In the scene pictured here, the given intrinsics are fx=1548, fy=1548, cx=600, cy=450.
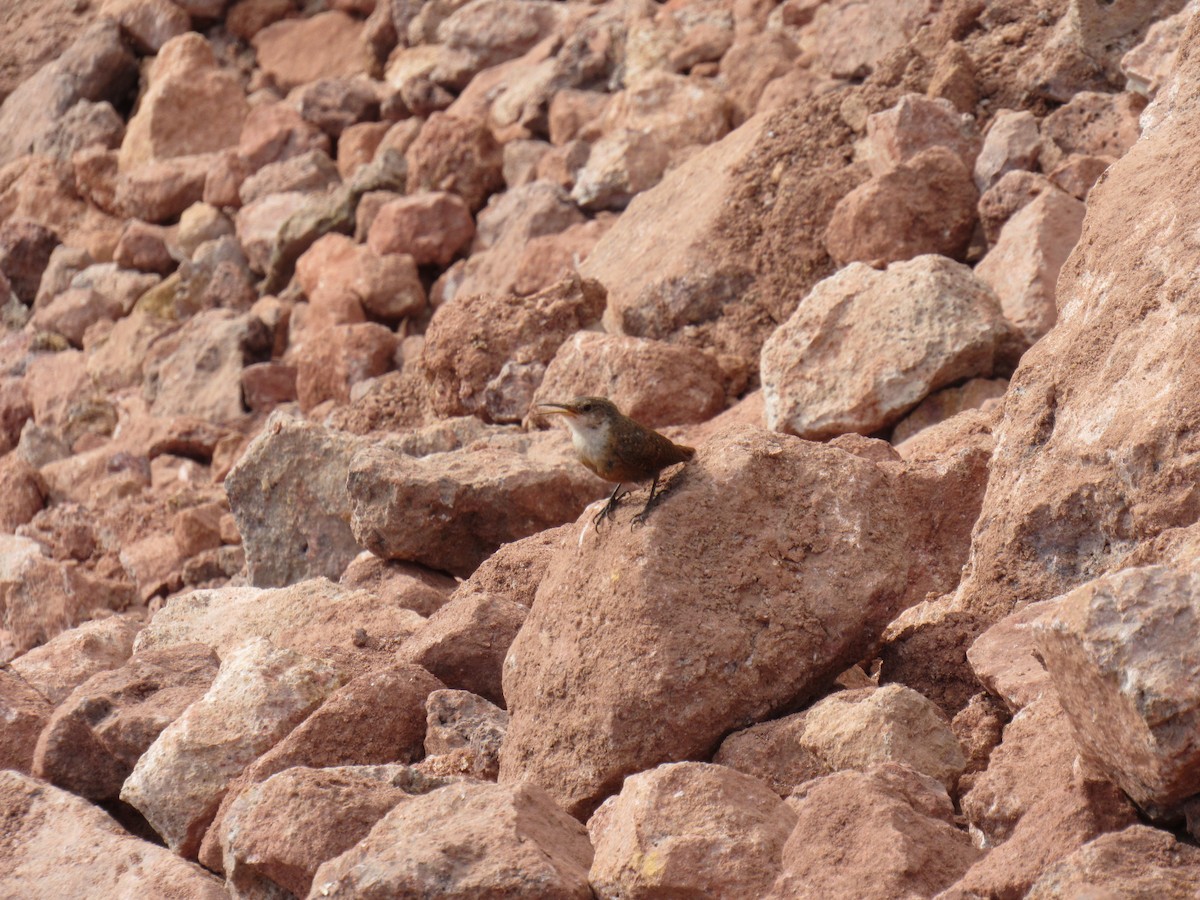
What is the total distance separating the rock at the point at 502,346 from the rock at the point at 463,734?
132 inches

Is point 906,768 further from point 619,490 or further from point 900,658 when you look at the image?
point 619,490

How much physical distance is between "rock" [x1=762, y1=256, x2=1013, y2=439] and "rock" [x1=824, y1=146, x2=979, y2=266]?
2.34 feet

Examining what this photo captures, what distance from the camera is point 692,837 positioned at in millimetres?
3193

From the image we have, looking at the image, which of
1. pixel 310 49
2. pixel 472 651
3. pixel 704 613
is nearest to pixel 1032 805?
pixel 704 613

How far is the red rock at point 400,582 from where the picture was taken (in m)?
5.57

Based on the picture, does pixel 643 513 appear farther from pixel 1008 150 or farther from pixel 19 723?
pixel 1008 150

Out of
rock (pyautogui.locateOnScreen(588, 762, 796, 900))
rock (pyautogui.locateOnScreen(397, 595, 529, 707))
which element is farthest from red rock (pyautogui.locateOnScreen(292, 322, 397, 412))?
rock (pyautogui.locateOnScreen(588, 762, 796, 900))

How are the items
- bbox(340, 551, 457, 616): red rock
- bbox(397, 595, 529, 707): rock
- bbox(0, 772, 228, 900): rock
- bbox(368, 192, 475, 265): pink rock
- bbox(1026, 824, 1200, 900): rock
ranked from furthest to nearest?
1. bbox(368, 192, 475, 265): pink rock
2. bbox(340, 551, 457, 616): red rock
3. bbox(397, 595, 529, 707): rock
4. bbox(0, 772, 228, 900): rock
5. bbox(1026, 824, 1200, 900): rock

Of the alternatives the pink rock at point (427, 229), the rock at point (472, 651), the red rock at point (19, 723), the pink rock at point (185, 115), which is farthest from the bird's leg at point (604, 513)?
the pink rock at point (185, 115)

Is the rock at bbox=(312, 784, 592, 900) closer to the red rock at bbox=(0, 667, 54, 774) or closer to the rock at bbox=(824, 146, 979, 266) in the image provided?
the red rock at bbox=(0, 667, 54, 774)

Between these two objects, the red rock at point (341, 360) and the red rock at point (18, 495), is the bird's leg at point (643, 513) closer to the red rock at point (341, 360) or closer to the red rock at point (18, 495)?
the red rock at point (341, 360)

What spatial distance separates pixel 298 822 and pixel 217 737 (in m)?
0.91

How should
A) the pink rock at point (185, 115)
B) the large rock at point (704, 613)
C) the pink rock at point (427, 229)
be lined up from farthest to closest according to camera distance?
1. the pink rock at point (185, 115)
2. the pink rock at point (427, 229)
3. the large rock at point (704, 613)

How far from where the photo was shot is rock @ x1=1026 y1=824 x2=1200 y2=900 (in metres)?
2.59
